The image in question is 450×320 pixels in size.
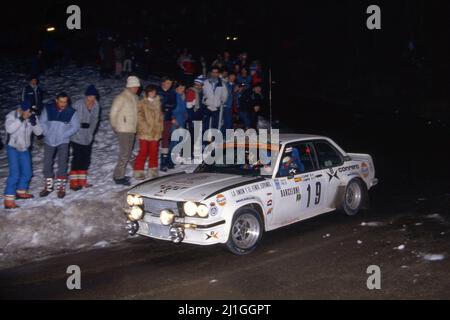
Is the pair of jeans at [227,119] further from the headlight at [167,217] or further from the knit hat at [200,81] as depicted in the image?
the headlight at [167,217]

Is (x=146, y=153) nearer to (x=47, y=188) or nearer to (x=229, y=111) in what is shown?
(x=47, y=188)

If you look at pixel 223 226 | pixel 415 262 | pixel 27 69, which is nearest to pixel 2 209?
pixel 223 226

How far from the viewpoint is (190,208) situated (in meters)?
6.39

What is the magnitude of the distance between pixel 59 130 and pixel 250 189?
402 centimetres

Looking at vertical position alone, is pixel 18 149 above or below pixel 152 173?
above

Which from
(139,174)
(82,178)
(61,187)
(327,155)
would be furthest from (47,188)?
(327,155)

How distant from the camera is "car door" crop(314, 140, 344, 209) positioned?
8.02 metres

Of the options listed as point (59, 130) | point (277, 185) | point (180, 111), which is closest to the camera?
point (277, 185)

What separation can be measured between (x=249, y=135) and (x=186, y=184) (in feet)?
5.17

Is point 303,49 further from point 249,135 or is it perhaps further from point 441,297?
point 441,297

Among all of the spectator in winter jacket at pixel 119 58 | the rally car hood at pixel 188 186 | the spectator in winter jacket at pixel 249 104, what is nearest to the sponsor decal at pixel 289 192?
the rally car hood at pixel 188 186

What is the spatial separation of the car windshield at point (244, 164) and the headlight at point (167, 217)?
4.51 ft

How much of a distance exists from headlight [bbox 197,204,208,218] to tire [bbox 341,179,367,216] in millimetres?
3091

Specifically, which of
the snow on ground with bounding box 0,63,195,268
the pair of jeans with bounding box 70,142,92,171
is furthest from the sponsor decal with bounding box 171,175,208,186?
the pair of jeans with bounding box 70,142,92,171
